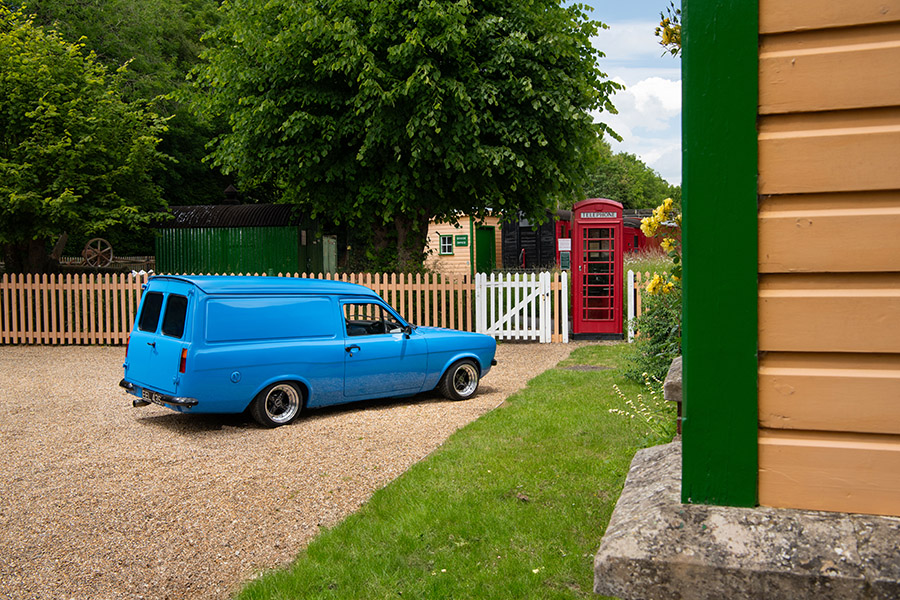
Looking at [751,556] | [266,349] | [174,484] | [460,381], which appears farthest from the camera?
[460,381]

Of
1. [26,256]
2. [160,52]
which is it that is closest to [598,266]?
[26,256]

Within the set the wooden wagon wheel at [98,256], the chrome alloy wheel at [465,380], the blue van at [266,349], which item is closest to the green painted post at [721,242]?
the blue van at [266,349]

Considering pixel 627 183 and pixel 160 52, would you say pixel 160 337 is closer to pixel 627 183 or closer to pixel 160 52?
pixel 160 52

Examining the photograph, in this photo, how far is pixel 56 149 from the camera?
1725 cm

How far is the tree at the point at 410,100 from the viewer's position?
52.0ft

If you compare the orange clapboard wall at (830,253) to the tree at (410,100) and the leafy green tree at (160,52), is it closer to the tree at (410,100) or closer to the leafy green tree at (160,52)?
the tree at (410,100)

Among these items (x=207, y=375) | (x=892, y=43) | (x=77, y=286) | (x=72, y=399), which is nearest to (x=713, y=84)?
(x=892, y=43)

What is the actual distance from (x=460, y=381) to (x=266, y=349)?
2901mm

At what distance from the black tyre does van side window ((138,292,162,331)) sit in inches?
139

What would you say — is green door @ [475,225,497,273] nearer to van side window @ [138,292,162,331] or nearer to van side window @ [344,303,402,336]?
van side window @ [344,303,402,336]

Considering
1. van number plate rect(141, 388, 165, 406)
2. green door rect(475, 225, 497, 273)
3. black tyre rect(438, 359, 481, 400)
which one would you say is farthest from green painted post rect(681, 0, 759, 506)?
green door rect(475, 225, 497, 273)

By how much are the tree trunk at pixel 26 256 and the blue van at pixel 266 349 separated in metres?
12.3

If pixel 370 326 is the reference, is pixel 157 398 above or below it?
below

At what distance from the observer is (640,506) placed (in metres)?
2.06
